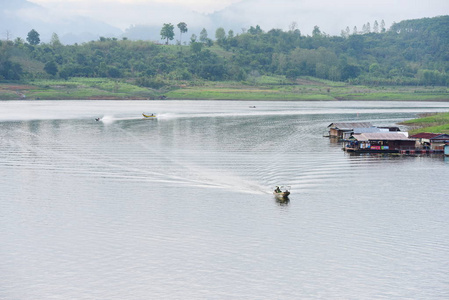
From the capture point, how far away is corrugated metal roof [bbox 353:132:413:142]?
9912 cm

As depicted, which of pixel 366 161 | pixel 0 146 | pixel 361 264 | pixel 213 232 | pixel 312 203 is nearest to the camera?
pixel 361 264

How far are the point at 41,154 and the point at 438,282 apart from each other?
69692 millimetres

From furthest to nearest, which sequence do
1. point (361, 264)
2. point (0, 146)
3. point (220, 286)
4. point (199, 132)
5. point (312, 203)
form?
point (199, 132), point (0, 146), point (312, 203), point (361, 264), point (220, 286)

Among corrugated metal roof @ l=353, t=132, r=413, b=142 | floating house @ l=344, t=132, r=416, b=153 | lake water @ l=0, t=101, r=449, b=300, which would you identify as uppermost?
corrugated metal roof @ l=353, t=132, r=413, b=142

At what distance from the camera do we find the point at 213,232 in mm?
51000

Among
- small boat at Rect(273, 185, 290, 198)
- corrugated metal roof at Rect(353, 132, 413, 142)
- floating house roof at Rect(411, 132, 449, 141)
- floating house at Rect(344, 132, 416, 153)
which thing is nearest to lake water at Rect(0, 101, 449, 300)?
small boat at Rect(273, 185, 290, 198)

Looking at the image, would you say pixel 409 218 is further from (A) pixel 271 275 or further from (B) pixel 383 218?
(A) pixel 271 275

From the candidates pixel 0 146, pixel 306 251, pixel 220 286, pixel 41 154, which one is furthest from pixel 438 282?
pixel 0 146

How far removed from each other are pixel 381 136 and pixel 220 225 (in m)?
54.9

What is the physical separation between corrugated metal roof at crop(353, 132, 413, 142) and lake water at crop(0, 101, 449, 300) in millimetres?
5446

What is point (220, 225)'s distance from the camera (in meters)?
53.0

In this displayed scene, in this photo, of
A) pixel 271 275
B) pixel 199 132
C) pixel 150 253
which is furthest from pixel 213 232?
pixel 199 132

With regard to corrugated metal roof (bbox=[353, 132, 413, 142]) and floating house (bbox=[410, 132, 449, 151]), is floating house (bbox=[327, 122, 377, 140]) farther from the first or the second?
floating house (bbox=[410, 132, 449, 151])

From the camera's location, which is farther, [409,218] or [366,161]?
[366,161]
